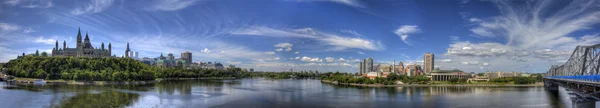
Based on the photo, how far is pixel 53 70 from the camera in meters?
53.2

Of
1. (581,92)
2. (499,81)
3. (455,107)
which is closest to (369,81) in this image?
(499,81)

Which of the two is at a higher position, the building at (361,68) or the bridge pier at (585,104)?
the building at (361,68)

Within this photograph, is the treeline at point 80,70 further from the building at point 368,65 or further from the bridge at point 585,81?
the building at point 368,65

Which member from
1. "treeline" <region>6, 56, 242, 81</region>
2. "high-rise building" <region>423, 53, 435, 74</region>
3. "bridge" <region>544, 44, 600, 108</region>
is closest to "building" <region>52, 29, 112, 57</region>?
"treeline" <region>6, 56, 242, 81</region>

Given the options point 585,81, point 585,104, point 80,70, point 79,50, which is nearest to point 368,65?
point 79,50

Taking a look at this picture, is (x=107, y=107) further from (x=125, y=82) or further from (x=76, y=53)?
(x=76, y=53)

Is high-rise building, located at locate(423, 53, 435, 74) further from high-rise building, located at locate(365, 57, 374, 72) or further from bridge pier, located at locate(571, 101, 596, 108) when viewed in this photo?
bridge pier, located at locate(571, 101, 596, 108)

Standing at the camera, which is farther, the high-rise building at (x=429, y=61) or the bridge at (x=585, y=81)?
the high-rise building at (x=429, y=61)

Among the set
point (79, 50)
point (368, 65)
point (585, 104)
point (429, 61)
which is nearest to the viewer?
point (585, 104)

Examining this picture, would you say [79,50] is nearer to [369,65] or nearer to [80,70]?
[80,70]

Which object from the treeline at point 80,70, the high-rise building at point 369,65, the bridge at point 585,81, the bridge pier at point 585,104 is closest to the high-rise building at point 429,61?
the high-rise building at point 369,65

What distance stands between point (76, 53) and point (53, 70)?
45.1 meters

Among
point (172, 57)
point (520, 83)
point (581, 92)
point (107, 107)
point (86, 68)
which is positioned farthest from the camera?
point (172, 57)

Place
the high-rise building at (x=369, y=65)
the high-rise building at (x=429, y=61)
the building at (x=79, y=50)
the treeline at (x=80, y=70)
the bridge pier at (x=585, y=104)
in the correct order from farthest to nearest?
1. the high-rise building at (x=369, y=65)
2. the high-rise building at (x=429, y=61)
3. the building at (x=79, y=50)
4. the treeline at (x=80, y=70)
5. the bridge pier at (x=585, y=104)
